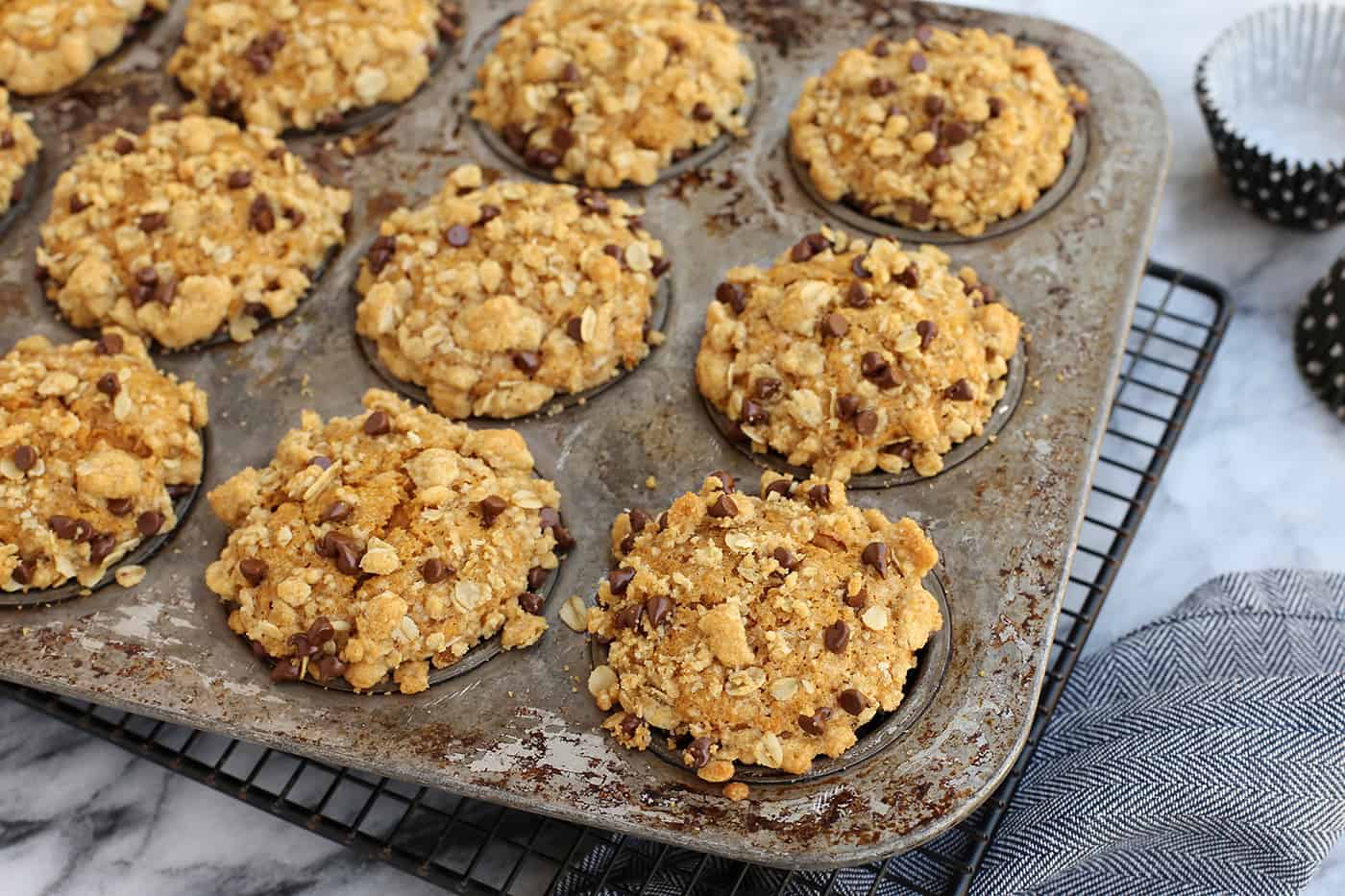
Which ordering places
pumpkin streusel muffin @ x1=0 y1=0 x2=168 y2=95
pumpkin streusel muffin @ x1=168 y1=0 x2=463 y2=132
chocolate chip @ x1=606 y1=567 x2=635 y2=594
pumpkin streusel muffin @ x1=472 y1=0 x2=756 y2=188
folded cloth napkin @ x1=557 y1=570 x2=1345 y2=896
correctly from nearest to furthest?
chocolate chip @ x1=606 y1=567 x2=635 y2=594
folded cloth napkin @ x1=557 y1=570 x2=1345 y2=896
pumpkin streusel muffin @ x1=472 y1=0 x2=756 y2=188
pumpkin streusel muffin @ x1=168 y1=0 x2=463 y2=132
pumpkin streusel muffin @ x1=0 y1=0 x2=168 y2=95

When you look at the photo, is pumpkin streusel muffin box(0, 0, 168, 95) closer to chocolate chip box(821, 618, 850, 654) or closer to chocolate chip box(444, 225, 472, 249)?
→ chocolate chip box(444, 225, 472, 249)

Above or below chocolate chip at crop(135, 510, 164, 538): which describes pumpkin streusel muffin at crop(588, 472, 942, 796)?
above

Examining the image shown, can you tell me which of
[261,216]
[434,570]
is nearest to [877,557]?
[434,570]

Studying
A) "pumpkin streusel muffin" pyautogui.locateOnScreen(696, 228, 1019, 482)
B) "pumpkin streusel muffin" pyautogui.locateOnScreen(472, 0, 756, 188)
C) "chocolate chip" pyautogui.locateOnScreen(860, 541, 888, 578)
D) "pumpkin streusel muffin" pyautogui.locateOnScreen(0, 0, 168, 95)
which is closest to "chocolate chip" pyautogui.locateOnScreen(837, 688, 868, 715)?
"chocolate chip" pyautogui.locateOnScreen(860, 541, 888, 578)

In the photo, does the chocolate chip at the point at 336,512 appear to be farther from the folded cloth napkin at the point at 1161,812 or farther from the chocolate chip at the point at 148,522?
the folded cloth napkin at the point at 1161,812

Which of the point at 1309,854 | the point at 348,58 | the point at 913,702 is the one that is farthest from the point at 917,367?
the point at 348,58

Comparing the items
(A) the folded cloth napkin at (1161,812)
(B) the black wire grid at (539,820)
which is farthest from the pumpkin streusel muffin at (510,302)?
(A) the folded cloth napkin at (1161,812)

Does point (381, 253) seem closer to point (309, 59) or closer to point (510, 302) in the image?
point (510, 302)

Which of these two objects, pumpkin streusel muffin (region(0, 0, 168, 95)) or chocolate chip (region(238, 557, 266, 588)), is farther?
pumpkin streusel muffin (region(0, 0, 168, 95))
